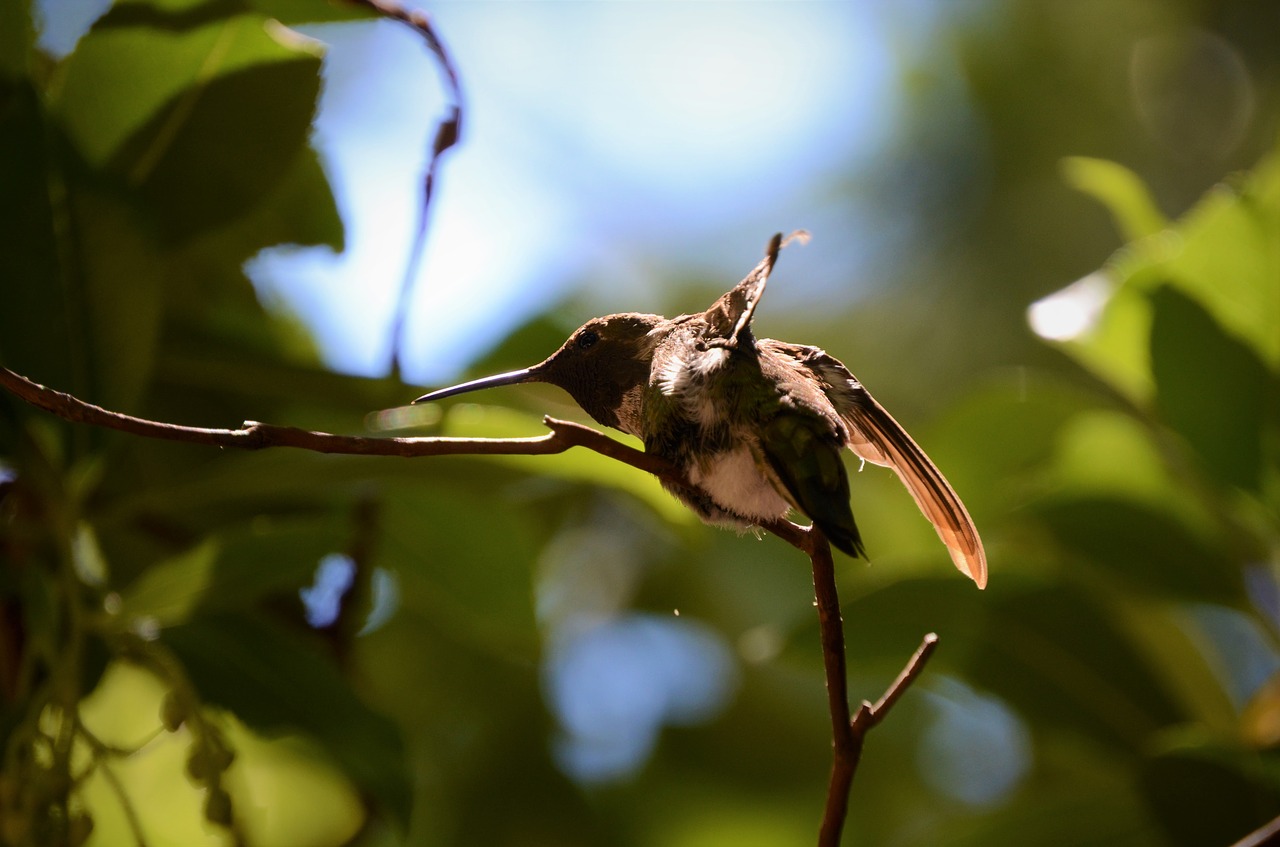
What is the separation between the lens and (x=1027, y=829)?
157cm

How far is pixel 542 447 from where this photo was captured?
0.66 meters

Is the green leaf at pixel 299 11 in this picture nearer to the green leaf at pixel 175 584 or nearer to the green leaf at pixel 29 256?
the green leaf at pixel 29 256

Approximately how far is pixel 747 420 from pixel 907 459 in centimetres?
14

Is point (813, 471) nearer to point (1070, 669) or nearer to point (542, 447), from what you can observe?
point (542, 447)

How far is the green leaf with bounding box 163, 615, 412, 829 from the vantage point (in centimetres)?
125

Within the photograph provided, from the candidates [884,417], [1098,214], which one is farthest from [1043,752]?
[1098,214]

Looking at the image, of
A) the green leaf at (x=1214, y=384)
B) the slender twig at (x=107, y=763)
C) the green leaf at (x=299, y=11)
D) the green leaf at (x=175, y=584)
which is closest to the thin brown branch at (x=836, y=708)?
the slender twig at (x=107, y=763)

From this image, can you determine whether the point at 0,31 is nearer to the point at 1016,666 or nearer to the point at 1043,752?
the point at 1016,666

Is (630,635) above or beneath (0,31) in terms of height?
beneath

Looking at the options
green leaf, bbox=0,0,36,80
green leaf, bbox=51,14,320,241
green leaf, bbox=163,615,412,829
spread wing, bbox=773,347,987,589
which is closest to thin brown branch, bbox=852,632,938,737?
spread wing, bbox=773,347,987,589

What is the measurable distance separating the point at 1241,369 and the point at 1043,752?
721 mm

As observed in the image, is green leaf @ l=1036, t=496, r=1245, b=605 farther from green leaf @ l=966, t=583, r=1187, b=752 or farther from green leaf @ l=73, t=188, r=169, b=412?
green leaf @ l=73, t=188, r=169, b=412

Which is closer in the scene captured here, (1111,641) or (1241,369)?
(1241,369)

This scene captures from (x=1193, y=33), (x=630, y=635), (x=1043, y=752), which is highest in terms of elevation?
(x=1193, y=33)
